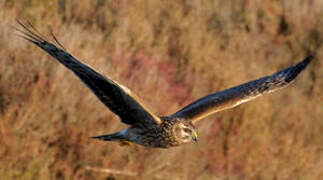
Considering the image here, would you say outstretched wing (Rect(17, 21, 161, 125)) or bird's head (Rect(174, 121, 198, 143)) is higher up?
outstretched wing (Rect(17, 21, 161, 125))

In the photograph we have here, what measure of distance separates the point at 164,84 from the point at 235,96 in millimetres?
1805

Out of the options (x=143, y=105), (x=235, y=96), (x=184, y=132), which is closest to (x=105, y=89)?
(x=143, y=105)

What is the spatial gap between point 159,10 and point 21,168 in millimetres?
5390

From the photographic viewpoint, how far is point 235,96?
26.3ft

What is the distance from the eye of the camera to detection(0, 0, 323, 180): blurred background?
309 inches

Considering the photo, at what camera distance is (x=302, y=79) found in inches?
515

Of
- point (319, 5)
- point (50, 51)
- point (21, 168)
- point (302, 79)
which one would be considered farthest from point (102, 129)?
point (319, 5)

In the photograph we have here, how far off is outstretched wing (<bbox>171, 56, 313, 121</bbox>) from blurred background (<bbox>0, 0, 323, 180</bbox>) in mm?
820

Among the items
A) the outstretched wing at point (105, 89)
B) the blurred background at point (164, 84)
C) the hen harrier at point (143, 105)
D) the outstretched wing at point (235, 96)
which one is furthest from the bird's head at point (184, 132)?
the blurred background at point (164, 84)

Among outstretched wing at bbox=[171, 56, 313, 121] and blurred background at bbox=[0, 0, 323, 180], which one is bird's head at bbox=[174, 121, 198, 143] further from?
blurred background at bbox=[0, 0, 323, 180]

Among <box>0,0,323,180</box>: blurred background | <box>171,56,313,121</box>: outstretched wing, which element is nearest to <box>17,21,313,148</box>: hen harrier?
<box>171,56,313,121</box>: outstretched wing

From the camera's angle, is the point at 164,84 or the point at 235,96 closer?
the point at 235,96

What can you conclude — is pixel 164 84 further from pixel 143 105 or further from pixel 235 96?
pixel 143 105

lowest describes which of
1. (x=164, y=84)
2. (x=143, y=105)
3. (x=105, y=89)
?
(x=164, y=84)
